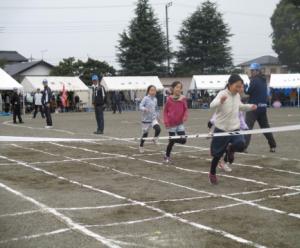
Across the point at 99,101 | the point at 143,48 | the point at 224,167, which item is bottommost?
the point at 224,167

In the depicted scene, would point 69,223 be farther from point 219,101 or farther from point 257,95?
point 257,95

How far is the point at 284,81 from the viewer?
4816 centimetres

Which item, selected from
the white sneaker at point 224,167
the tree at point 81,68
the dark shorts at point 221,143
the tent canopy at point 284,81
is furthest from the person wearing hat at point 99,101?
the tree at point 81,68

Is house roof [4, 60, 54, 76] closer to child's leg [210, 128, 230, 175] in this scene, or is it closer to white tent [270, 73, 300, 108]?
white tent [270, 73, 300, 108]

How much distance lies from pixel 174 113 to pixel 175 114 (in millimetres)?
28

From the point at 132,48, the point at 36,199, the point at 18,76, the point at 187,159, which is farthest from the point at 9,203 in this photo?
the point at 18,76

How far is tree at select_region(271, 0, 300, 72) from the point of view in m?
79.2

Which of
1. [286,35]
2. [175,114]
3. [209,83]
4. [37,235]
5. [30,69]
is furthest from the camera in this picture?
[286,35]

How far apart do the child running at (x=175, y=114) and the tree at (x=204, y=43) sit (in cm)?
5809

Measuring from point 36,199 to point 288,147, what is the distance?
25.9ft

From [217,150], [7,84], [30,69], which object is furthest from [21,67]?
[217,150]

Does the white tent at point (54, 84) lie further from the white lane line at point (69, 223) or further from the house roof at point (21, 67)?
the white lane line at point (69, 223)

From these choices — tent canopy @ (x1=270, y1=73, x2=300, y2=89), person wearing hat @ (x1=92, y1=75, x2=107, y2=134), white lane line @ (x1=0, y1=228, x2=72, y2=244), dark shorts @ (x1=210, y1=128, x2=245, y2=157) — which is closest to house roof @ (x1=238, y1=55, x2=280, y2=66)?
tent canopy @ (x1=270, y1=73, x2=300, y2=89)

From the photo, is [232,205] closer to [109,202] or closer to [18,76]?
[109,202]
